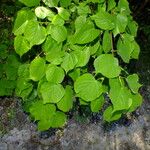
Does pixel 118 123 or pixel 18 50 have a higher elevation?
pixel 18 50

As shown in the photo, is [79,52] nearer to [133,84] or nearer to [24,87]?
[133,84]

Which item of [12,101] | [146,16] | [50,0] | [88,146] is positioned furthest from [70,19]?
[146,16]

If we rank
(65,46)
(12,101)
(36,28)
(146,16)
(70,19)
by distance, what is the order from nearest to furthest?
(36,28) → (65,46) → (70,19) → (12,101) → (146,16)

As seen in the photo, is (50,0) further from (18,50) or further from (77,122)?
(77,122)

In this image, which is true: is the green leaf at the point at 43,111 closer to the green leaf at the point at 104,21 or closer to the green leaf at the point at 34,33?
the green leaf at the point at 34,33

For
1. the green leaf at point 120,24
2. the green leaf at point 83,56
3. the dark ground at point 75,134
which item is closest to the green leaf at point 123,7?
the green leaf at point 120,24

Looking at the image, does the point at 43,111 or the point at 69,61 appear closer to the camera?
the point at 69,61

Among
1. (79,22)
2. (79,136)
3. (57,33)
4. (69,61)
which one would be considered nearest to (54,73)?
(69,61)
